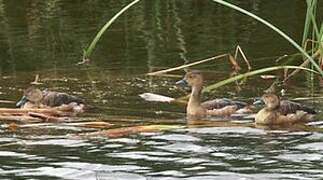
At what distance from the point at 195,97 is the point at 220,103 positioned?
0.52m

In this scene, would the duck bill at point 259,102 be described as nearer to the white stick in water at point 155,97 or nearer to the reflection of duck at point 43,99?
the white stick in water at point 155,97

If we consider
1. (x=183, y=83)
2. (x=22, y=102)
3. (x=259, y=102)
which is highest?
(x=183, y=83)

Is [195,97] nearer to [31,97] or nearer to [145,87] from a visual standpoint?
[145,87]

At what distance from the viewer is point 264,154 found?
913 cm

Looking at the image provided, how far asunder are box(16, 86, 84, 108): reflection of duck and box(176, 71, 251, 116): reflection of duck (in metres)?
1.16

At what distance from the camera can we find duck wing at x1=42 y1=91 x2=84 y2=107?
1149cm

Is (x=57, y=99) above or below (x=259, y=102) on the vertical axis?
above

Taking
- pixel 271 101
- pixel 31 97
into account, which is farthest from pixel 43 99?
pixel 271 101

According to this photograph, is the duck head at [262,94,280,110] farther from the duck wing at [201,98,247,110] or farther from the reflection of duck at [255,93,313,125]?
the duck wing at [201,98,247,110]

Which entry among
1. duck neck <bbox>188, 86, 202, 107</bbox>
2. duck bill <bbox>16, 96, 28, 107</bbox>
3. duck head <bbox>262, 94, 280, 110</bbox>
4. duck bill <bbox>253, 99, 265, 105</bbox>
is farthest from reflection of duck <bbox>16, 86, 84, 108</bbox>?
duck head <bbox>262, 94, 280, 110</bbox>

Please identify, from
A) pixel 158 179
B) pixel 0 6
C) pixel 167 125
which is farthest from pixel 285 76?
pixel 0 6

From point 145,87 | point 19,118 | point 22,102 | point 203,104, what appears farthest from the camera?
point 145,87

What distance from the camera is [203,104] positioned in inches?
453

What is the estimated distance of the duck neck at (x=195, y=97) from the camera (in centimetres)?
1155
